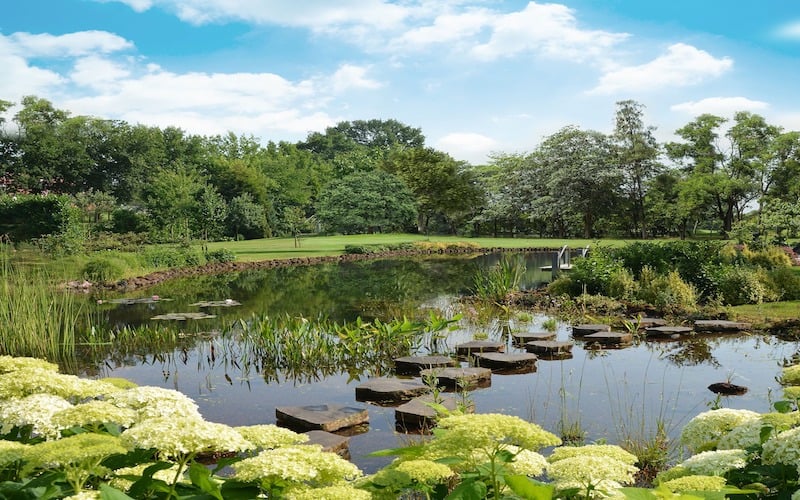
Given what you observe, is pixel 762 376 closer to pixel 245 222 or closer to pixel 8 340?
pixel 8 340

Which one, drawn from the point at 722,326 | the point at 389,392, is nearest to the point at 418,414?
the point at 389,392

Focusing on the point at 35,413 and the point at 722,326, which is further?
the point at 722,326

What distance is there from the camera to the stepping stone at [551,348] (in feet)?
27.8

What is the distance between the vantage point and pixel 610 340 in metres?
9.09

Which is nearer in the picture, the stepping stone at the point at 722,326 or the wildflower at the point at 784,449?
the wildflower at the point at 784,449

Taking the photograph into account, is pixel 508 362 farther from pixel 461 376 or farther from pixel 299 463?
pixel 299 463

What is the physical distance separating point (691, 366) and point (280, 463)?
23.2 ft

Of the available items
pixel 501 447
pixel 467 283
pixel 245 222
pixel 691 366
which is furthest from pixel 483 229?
pixel 501 447

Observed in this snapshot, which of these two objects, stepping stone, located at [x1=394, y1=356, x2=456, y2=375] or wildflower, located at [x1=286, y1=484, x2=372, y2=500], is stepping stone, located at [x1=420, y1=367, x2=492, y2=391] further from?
wildflower, located at [x1=286, y1=484, x2=372, y2=500]

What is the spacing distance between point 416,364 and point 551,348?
1884 millimetres

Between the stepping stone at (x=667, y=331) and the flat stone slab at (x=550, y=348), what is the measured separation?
162 cm

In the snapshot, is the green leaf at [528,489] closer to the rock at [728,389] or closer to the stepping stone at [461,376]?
the stepping stone at [461,376]

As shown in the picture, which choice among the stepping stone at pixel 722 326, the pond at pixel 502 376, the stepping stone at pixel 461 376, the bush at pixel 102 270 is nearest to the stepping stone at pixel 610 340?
the pond at pixel 502 376

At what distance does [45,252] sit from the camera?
2006 centimetres
